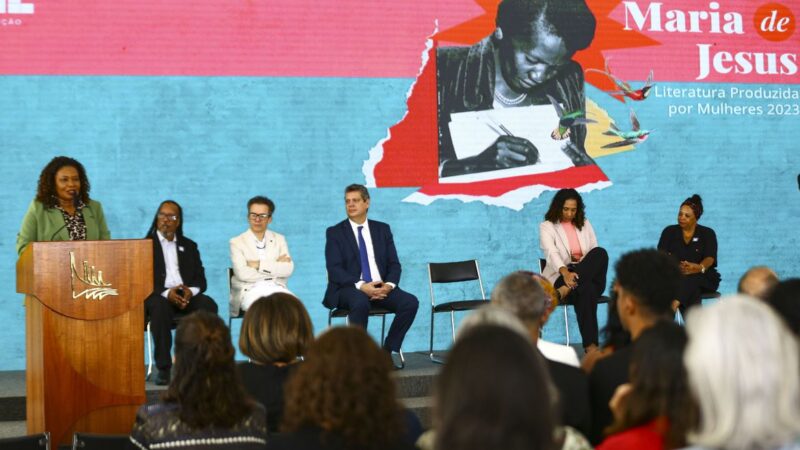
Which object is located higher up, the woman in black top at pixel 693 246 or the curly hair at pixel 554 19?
the curly hair at pixel 554 19

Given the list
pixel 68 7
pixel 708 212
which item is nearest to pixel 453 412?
pixel 68 7

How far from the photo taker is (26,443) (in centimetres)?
272

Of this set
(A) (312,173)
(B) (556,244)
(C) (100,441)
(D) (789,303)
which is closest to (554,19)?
(B) (556,244)

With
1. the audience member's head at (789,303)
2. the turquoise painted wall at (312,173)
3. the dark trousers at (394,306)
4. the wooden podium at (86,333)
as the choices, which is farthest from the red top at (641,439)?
the turquoise painted wall at (312,173)

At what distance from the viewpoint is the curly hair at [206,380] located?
2.14 metres

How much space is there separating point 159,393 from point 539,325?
2552mm

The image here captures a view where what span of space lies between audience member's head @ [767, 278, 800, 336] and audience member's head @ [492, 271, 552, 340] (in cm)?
69

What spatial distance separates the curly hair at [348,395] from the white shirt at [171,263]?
360 centimetres

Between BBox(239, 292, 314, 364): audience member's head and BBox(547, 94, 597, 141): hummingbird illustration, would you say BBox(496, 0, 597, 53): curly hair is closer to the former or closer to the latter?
BBox(547, 94, 597, 141): hummingbird illustration

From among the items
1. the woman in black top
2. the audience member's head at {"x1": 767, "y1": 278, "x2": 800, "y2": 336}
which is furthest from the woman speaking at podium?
the woman in black top

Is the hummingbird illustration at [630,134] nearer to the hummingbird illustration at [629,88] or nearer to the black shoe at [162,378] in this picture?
the hummingbird illustration at [629,88]

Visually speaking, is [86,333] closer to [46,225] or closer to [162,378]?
[46,225]

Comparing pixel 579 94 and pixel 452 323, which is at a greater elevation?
pixel 579 94

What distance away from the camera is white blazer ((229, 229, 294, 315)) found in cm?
524
